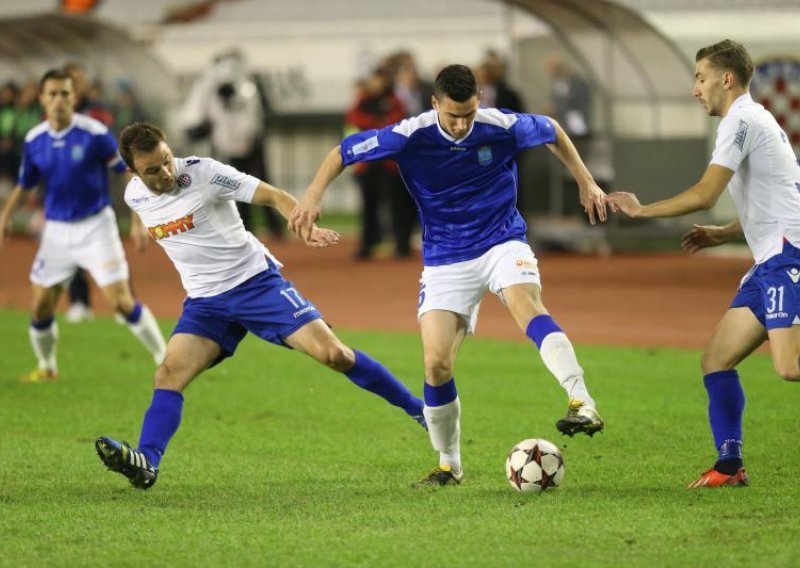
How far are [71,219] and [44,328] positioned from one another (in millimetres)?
927

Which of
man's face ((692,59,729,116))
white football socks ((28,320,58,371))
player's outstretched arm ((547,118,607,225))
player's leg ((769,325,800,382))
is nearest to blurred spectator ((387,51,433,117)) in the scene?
white football socks ((28,320,58,371))

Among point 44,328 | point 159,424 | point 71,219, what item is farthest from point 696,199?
point 44,328

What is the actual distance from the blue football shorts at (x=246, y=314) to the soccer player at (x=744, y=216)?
77.2 inches

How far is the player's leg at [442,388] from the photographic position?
25.0ft

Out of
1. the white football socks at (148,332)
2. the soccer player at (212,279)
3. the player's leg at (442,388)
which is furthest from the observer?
the white football socks at (148,332)

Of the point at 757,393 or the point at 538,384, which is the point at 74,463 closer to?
the point at 538,384

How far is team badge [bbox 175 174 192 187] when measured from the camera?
26.8 ft

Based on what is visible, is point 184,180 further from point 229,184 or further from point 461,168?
point 461,168

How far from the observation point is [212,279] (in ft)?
27.1

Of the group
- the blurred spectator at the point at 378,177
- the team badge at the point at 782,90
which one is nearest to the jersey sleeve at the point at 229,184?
the team badge at the point at 782,90

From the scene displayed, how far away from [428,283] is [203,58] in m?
28.0

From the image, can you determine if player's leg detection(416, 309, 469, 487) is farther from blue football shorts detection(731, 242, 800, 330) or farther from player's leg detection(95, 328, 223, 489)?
blue football shorts detection(731, 242, 800, 330)

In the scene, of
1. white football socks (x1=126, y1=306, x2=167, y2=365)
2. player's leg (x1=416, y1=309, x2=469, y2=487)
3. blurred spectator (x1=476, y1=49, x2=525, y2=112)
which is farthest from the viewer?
blurred spectator (x1=476, y1=49, x2=525, y2=112)

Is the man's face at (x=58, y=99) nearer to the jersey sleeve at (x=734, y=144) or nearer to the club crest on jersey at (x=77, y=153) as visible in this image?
the club crest on jersey at (x=77, y=153)
